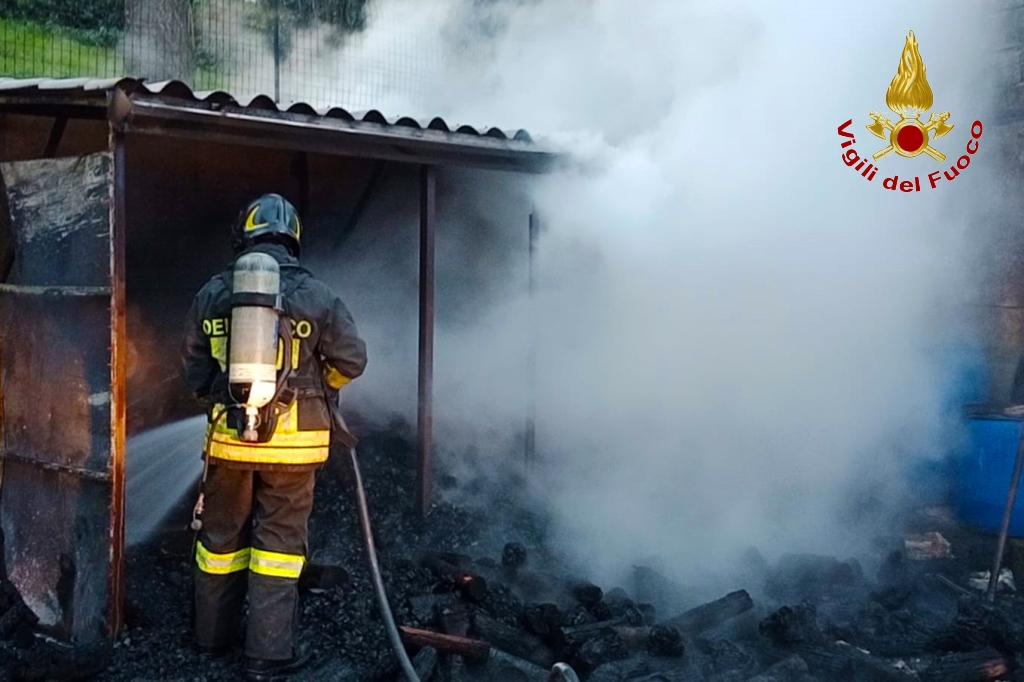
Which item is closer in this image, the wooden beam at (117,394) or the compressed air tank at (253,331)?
the compressed air tank at (253,331)

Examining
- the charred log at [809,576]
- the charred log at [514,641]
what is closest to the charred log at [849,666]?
the charred log at [809,576]

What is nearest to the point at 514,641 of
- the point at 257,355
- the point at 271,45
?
the point at 257,355

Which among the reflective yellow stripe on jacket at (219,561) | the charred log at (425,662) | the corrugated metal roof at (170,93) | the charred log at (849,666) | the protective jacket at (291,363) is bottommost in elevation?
the charred log at (849,666)

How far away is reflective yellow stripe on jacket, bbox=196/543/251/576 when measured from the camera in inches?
169

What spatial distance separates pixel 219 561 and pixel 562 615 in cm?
171

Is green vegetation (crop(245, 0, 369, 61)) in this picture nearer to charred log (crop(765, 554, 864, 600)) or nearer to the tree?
the tree

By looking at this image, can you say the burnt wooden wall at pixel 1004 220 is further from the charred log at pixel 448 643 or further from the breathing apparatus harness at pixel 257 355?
the breathing apparatus harness at pixel 257 355

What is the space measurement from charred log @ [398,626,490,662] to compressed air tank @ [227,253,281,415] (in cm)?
142

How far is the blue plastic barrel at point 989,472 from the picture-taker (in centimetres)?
595

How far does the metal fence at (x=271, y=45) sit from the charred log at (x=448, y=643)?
9138 millimetres

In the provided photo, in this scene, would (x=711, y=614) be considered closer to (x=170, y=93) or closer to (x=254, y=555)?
(x=254, y=555)

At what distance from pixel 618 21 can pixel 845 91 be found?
370 centimetres

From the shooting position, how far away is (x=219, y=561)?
4.29m

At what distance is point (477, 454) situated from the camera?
7039mm
